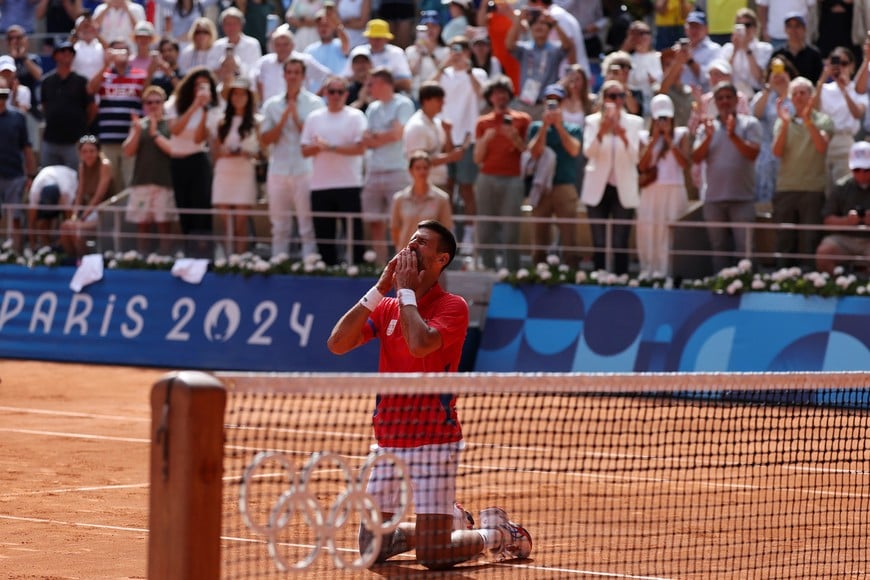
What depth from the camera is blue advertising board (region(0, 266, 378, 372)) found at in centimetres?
1944

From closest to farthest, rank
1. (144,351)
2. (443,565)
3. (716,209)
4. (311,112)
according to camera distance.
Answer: (443,565)
(716,209)
(311,112)
(144,351)

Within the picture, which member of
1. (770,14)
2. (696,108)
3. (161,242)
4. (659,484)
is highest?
(770,14)

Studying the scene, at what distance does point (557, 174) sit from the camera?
1811 centimetres

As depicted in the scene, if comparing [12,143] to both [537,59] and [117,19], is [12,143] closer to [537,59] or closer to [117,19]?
[117,19]

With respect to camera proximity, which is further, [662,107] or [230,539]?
[662,107]

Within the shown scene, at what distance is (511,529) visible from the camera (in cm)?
858

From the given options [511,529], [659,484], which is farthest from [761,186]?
[511,529]

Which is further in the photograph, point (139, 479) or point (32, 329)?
point (32, 329)

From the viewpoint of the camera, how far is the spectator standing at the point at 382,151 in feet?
60.2

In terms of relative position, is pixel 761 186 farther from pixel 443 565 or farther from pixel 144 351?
pixel 443 565

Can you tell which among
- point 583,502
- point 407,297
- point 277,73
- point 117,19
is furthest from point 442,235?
point 117,19

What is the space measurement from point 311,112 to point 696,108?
14.8 feet

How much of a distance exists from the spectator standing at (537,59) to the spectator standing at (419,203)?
3.59m

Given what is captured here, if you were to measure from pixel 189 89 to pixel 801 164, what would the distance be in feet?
25.2
